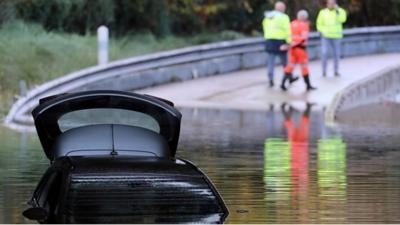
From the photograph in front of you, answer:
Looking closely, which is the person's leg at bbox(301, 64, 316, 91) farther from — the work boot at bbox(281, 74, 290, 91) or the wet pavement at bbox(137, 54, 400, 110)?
the work boot at bbox(281, 74, 290, 91)

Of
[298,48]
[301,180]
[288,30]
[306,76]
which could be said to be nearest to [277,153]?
[301,180]

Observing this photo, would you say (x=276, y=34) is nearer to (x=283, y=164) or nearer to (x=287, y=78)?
(x=287, y=78)

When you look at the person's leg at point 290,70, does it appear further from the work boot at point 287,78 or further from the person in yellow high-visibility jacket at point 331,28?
the person in yellow high-visibility jacket at point 331,28

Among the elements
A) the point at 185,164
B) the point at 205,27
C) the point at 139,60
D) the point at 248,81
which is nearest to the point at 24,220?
the point at 185,164

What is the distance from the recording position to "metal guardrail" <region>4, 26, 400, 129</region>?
22.4 m

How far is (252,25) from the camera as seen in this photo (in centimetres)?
3847

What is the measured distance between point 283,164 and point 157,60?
42.5ft

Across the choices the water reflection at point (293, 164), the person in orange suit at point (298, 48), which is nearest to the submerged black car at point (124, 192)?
the water reflection at point (293, 164)

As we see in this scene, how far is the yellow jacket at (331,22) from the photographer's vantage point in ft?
94.6

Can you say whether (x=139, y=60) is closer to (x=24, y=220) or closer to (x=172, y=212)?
(x=24, y=220)

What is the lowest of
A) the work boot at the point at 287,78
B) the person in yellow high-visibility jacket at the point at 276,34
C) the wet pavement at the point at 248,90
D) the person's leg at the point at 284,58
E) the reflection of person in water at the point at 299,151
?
the reflection of person in water at the point at 299,151

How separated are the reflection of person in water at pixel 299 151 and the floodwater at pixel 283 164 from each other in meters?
0.01

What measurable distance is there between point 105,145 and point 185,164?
3.96 feet

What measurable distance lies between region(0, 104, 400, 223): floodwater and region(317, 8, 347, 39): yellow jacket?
471cm
